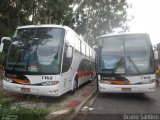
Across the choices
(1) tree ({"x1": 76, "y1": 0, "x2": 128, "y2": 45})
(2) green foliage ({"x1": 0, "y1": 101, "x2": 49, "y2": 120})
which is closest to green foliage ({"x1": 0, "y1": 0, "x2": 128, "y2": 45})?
(1) tree ({"x1": 76, "y1": 0, "x2": 128, "y2": 45})

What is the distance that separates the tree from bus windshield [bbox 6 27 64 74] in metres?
15.7

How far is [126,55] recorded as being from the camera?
13453 millimetres

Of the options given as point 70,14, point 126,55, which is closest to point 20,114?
point 126,55

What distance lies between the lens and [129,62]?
13273 mm

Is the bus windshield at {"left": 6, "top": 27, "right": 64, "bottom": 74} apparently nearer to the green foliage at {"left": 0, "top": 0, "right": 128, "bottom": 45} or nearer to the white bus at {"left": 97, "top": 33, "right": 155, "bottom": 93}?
the white bus at {"left": 97, "top": 33, "right": 155, "bottom": 93}

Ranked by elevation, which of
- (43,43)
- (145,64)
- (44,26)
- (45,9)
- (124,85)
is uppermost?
(45,9)

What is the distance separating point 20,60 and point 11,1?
11.9 metres

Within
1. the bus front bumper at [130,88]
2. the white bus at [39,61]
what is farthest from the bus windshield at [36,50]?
the bus front bumper at [130,88]

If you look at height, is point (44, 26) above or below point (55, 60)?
above

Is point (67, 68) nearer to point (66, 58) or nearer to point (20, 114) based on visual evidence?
point (66, 58)

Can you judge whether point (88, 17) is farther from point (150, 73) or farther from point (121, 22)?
point (150, 73)

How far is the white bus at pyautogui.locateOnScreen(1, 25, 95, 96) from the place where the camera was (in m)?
11.2

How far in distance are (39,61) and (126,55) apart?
430 cm

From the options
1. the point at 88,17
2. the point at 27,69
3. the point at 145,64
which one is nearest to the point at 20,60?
the point at 27,69
